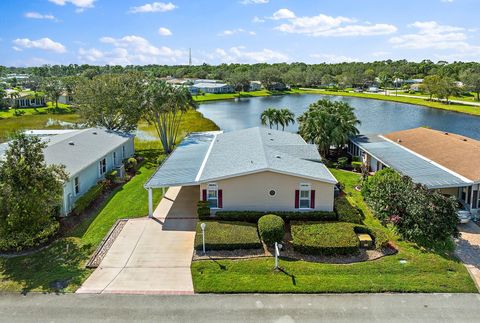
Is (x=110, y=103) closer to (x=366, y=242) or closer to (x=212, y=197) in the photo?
(x=212, y=197)

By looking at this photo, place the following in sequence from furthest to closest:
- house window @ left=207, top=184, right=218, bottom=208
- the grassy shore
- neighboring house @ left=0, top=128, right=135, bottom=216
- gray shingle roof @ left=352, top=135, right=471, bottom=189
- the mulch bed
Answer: neighboring house @ left=0, top=128, right=135, bottom=216 < gray shingle roof @ left=352, top=135, right=471, bottom=189 < house window @ left=207, top=184, right=218, bottom=208 < the mulch bed < the grassy shore

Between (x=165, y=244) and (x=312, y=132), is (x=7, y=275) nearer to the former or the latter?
(x=165, y=244)

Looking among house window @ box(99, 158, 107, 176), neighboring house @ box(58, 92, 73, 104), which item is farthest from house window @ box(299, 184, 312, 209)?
neighboring house @ box(58, 92, 73, 104)

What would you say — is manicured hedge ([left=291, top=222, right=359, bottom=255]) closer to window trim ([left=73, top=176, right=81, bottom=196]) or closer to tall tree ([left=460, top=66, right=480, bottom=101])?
window trim ([left=73, top=176, right=81, bottom=196])

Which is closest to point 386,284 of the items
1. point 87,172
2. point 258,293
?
point 258,293

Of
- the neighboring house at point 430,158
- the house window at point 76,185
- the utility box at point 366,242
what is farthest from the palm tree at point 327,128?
the house window at point 76,185

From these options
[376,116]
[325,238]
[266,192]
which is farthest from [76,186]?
[376,116]

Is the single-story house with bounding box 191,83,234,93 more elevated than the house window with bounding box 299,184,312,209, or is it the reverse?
the single-story house with bounding box 191,83,234,93
